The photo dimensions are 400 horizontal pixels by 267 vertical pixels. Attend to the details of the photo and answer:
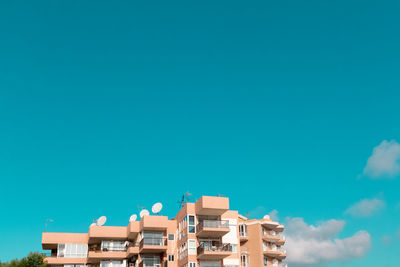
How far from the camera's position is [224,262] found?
63.8 meters

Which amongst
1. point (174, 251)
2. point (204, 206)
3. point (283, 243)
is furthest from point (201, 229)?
point (283, 243)

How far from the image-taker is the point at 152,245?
64.5 meters

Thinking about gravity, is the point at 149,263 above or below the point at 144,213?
below

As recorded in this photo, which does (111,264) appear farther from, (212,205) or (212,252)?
(212,205)

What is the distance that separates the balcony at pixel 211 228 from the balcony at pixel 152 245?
6.73 metres

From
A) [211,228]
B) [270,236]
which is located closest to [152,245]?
[211,228]

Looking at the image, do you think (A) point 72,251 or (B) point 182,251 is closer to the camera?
(B) point 182,251

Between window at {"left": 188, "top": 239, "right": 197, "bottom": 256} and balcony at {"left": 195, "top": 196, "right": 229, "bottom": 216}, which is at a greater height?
balcony at {"left": 195, "top": 196, "right": 229, "bottom": 216}

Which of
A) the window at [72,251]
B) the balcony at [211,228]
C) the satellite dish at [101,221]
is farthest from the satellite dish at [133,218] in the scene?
the balcony at [211,228]

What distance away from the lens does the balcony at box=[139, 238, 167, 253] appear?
6406 centimetres

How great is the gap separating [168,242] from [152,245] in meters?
3.04

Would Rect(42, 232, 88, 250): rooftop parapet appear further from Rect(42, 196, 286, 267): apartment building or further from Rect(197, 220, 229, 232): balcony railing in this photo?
Rect(197, 220, 229, 232): balcony railing

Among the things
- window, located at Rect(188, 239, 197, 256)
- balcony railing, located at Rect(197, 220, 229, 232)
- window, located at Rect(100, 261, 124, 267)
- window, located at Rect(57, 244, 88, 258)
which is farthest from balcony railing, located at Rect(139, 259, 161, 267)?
window, located at Rect(57, 244, 88, 258)

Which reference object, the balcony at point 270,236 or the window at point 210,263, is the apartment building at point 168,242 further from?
the balcony at point 270,236
